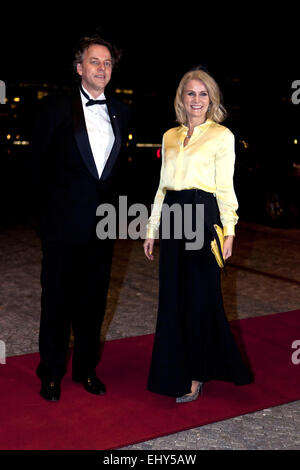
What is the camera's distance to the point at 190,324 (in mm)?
4191

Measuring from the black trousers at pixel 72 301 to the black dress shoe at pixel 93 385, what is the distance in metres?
0.04

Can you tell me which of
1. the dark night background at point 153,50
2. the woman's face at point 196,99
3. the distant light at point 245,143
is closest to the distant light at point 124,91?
the dark night background at point 153,50

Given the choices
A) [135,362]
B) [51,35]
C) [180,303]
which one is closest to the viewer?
[180,303]

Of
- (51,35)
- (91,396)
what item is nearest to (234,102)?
(91,396)

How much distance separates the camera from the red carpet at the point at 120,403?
3631 millimetres

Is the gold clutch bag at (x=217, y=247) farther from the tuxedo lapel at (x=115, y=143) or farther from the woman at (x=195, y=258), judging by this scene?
the tuxedo lapel at (x=115, y=143)

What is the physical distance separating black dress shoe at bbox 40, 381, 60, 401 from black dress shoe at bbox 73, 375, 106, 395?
200mm

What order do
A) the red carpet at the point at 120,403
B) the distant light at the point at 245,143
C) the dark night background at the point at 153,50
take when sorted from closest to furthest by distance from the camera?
the red carpet at the point at 120,403 → the distant light at the point at 245,143 → the dark night background at the point at 153,50

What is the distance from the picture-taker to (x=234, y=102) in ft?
42.5

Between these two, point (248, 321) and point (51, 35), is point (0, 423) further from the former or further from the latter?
point (51, 35)

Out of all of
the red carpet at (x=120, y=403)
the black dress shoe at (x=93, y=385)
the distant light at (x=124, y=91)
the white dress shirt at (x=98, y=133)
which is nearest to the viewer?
the red carpet at (x=120, y=403)

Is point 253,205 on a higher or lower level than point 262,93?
lower

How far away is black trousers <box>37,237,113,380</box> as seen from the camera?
419 centimetres
